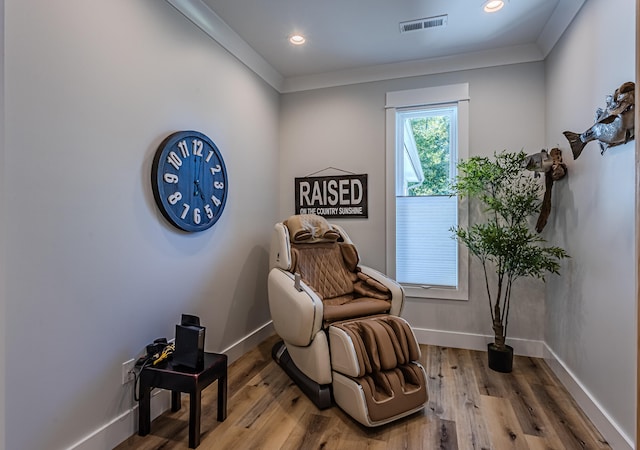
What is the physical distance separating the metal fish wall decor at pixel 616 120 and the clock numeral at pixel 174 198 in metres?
2.40

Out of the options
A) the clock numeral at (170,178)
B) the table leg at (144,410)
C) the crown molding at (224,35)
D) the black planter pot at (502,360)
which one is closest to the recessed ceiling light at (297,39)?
the crown molding at (224,35)

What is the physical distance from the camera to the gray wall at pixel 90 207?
1379 mm

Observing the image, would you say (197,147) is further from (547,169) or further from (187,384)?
(547,169)

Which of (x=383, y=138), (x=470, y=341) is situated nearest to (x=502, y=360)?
(x=470, y=341)

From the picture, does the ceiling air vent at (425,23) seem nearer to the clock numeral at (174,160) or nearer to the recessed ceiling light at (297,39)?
the recessed ceiling light at (297,39)

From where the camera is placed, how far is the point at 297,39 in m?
2.82

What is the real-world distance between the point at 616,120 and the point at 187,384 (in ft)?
8.27

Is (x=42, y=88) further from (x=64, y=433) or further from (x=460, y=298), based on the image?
(x=460, y=298)

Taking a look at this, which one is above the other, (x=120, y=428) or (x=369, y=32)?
(x=369, y=32)

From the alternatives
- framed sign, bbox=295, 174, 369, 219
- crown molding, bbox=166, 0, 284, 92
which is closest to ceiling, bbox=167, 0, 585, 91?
crown molding, bbox=166, 0, 284, 92

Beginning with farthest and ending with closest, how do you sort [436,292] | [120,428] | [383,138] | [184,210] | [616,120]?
[383,138], [436,292], [184,210], [120,428], [616,120]

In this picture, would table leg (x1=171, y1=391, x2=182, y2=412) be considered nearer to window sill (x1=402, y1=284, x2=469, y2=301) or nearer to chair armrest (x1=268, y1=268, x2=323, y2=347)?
chair armrest (x1=268, y1=268, x2=323, y2=347)

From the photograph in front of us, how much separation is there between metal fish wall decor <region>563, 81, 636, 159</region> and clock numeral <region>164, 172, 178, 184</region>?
2.39 m

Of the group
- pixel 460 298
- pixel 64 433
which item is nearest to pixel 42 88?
pixel 64 433
